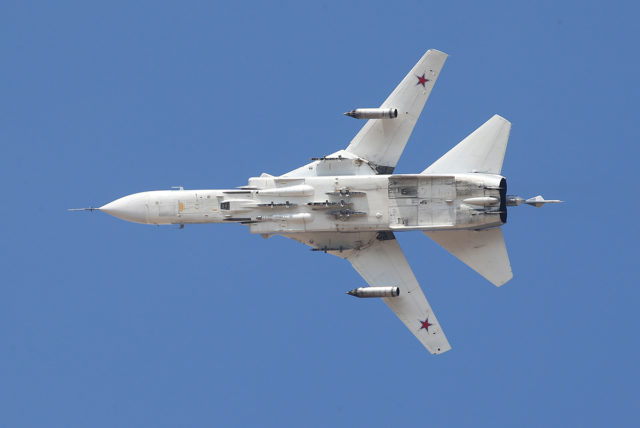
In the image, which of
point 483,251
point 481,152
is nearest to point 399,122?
point 481,152

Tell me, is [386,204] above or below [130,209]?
below

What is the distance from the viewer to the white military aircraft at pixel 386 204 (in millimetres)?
27688

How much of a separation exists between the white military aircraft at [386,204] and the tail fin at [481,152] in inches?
1.1

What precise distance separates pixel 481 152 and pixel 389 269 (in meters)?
4.19

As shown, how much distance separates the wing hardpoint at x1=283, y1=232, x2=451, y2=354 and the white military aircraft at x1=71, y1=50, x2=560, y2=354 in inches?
1.1

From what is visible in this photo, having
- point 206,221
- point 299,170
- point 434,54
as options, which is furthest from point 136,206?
point 434,54

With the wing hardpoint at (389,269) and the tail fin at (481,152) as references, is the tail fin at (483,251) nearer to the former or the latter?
the wing hardpoint at (389,269)

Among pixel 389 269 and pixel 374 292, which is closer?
pixel 374 292

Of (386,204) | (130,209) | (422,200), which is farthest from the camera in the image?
(130,209)

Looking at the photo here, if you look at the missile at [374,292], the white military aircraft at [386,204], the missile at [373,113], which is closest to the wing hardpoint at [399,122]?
the white military aircraft at [386,204]

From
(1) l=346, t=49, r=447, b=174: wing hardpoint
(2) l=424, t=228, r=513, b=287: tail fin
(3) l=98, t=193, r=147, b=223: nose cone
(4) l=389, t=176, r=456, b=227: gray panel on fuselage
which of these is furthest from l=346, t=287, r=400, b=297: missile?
(3) l=98, t=193, r=147, b=223: nose cone

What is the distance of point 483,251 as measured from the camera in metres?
28.4

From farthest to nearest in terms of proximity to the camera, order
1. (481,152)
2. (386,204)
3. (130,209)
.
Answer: (130,209)
(481,152)
(386,204)

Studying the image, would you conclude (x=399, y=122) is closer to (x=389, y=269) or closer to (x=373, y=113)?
(x=373, y=113)
